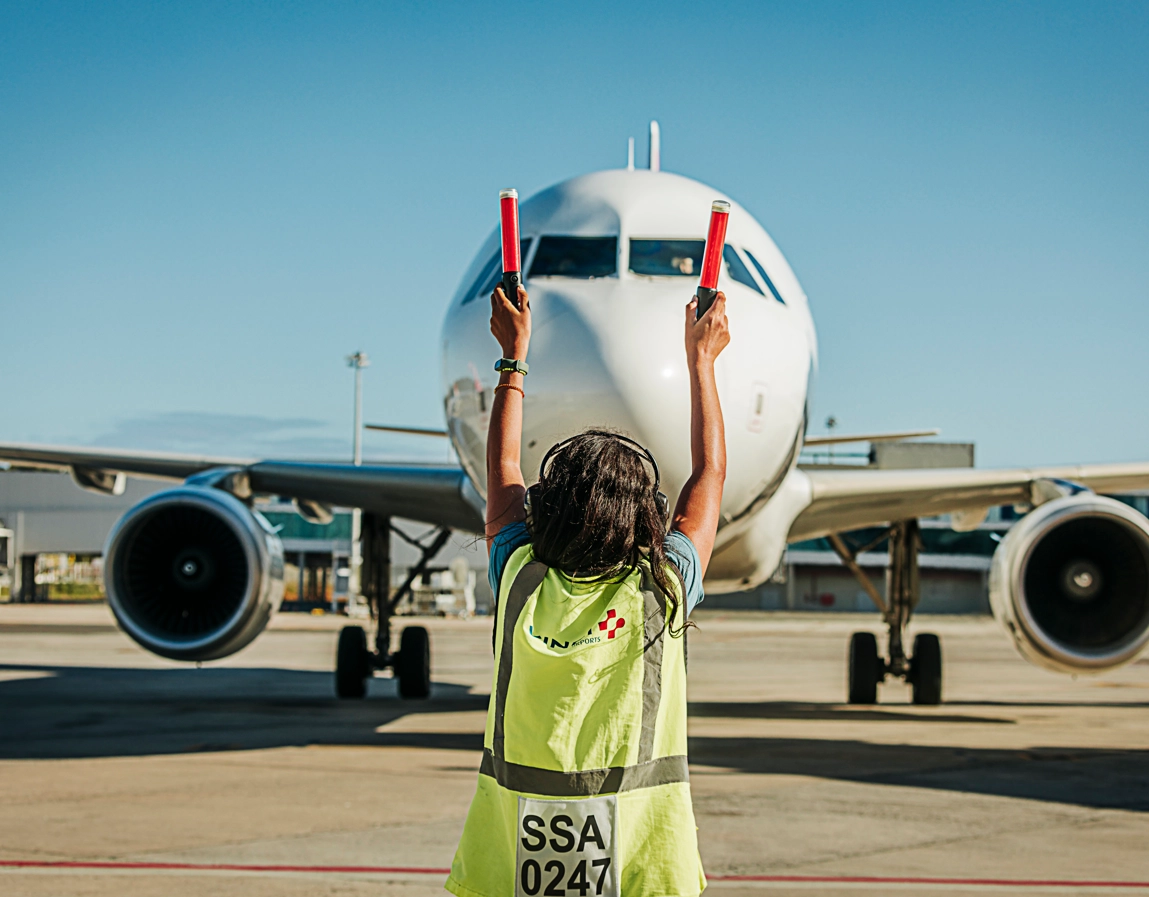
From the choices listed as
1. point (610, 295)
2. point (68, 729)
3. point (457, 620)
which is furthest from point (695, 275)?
point (457, 620)

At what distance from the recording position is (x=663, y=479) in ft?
19.6

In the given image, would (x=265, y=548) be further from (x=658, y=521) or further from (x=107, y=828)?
(x=658, y=521)

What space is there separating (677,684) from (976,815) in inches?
179

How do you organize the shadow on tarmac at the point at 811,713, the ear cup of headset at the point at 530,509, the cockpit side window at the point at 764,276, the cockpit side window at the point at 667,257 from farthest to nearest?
the shadow on tarmac at the point at 811,713 → the cockpit side window at the point at 764,276 → the cockpit side window at the point at 667,257 → the ear cup of headset at the point at 530,509

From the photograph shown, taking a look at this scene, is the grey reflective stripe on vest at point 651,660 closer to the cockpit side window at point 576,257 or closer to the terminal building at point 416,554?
the cockpit side window at point 576,257

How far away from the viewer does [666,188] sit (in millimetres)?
7691

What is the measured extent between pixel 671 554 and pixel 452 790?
493cm

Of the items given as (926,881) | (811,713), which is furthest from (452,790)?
(811,713)

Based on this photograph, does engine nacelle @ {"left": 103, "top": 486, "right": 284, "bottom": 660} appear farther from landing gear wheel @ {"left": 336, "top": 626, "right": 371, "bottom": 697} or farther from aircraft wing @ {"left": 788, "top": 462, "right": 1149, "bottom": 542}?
aircraft wing @ {"left": 788, "top": 462, "right": 1149, "bottom": 542}

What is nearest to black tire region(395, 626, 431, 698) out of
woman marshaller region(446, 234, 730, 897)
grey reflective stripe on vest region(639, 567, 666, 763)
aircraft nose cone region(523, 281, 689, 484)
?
aircraft nose cone region(523, 281, 689, 484)

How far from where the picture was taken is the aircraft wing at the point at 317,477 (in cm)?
1033

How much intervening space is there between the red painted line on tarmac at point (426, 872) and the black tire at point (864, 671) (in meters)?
7.81

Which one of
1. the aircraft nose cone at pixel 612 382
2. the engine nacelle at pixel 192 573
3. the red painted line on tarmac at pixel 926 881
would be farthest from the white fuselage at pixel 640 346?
the engine nacelle at pixel 192 573

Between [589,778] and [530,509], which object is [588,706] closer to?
[589,778]
